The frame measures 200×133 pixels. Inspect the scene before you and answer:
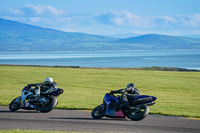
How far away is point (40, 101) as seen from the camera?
54.1 feet

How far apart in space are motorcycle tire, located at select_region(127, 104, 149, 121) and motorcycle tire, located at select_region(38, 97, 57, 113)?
3.44 meters

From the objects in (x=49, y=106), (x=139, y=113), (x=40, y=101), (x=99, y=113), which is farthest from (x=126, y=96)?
(x=40, y=101)

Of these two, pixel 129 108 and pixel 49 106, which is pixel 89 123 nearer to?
pixel 129 108

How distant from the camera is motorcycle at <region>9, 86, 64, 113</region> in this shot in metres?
16.2

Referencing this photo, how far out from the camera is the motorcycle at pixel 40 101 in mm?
16203

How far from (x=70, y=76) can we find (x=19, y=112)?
2580 cm

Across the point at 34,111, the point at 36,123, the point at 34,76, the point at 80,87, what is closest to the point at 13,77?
the point at 34,76

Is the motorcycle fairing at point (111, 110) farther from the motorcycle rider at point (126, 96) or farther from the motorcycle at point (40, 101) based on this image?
the motorcycle at point (40, 101)

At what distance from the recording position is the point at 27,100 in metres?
16.8

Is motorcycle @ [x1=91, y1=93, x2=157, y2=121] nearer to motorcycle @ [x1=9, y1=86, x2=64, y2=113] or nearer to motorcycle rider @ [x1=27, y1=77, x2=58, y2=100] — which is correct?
motorcycle @ [x1=9, y1=86, x2=64, y2=113]

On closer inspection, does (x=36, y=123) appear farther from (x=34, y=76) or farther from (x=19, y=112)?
(x=34, y=76)

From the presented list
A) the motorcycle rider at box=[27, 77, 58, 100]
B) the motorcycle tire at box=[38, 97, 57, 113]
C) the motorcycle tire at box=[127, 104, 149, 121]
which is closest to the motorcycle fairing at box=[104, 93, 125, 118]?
the motorcycle tire at box=[127, 104, 149, 121]

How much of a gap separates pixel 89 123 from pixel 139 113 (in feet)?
6.08

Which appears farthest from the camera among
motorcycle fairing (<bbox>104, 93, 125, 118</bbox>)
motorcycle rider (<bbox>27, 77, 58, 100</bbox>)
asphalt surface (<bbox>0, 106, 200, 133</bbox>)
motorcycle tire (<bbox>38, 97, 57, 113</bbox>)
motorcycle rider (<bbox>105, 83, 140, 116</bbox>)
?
motorcycle rider (<bbox>27, 77, 58, 100</bbox>)
